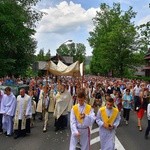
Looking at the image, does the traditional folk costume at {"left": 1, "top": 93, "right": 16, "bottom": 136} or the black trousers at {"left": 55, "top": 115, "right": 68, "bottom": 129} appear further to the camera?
the black trousers at {"left": 55, "top": 115, "right": 68, "bottom": 129}

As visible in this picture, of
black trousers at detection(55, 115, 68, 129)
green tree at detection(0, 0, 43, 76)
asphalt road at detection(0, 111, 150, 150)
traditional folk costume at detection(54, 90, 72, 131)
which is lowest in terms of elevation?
asphalt road at detection(0, 111, 150, 150)

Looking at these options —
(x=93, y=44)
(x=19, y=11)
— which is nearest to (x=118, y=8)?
(x=93, y=44)

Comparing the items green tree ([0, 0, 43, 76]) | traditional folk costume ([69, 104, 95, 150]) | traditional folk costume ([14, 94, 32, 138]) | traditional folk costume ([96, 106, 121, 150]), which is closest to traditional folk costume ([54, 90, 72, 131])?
traditional folk costume ([14, 94, 32, 138])

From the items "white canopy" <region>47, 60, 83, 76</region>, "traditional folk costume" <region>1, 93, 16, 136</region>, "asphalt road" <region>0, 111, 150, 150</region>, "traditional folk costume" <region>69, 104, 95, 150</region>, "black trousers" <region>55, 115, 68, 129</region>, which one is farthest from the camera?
"white canopy" <region>47, 60, 83, 76</region>

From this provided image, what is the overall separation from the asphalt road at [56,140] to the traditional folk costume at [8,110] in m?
0.47

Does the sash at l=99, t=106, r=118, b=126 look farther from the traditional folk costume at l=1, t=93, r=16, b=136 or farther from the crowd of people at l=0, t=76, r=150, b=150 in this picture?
the traditional folk costume at l=1, t=93, r=16, b=136

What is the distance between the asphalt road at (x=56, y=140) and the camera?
1235 cm

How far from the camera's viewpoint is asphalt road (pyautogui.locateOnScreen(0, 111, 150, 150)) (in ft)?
40.5

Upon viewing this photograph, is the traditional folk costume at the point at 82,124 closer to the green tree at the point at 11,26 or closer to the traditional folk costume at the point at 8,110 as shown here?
the traditional folk costume at the point at 8,110

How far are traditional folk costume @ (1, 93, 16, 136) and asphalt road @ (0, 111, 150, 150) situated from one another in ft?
1.55

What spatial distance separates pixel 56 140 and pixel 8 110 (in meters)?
2.20

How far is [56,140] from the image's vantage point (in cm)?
1362

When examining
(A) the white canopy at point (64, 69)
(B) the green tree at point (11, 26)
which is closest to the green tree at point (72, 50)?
(B) the green tree at point (11, 26)

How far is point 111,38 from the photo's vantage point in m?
58.0
